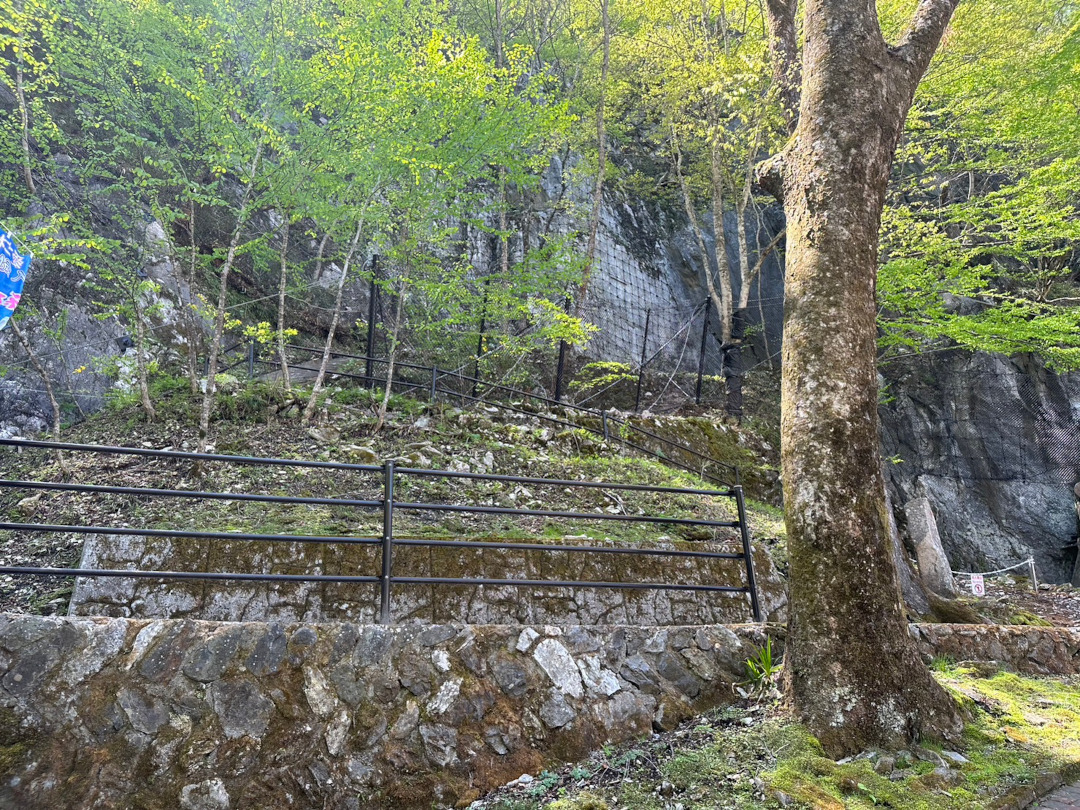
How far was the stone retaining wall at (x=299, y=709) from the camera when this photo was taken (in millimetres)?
2623

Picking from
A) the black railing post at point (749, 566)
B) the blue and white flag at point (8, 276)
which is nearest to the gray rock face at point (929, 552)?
the black railing post at point (749, 566)

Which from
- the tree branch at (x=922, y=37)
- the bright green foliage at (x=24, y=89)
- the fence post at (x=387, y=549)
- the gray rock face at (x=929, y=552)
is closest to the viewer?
the fence post at (x=387, y=549)

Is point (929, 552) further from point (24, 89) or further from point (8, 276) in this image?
point (24, 89)

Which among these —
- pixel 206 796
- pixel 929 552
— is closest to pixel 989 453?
pixel 929 552

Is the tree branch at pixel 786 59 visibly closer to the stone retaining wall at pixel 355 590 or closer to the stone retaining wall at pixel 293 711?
the stone retaining wall at pixel 355 590

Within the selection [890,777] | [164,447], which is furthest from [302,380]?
[890,777]

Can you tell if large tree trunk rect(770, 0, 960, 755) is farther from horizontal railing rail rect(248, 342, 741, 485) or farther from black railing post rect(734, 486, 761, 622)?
horizontal railing rail rect(248, 342, 741, 485)

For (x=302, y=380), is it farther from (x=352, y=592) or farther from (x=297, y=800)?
(x=297, y=800)

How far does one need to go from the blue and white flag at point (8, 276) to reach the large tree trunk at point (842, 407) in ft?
15.3

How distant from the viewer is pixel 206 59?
24.2ft

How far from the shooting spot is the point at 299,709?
2924 mm

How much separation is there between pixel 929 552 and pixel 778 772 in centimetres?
716

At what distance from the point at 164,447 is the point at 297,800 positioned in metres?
4.92

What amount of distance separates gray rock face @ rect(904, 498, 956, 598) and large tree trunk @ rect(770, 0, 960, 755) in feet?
19.1
